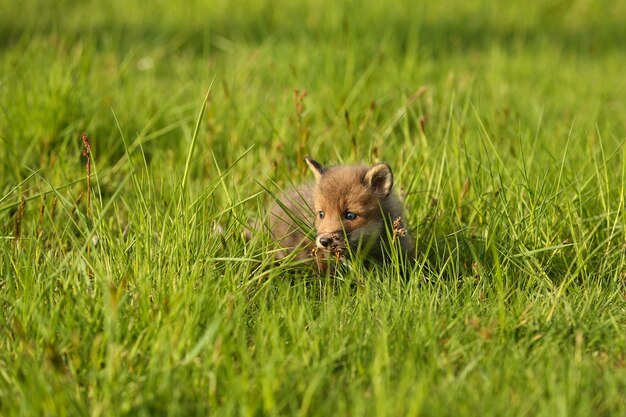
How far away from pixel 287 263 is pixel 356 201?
0.92m

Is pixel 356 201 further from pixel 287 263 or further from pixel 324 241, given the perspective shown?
pixel 287 263

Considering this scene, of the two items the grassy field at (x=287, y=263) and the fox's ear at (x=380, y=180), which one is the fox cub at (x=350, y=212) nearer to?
the fox's ear at (x=380, y=180)

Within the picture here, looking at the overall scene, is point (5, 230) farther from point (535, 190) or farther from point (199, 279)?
point (535, 190)

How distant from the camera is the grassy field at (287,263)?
299 centimetres

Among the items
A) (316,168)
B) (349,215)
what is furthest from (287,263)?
(316,168)

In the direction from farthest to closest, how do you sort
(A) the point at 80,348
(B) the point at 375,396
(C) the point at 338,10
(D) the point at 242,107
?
(C) the point at 338,10, (D) the point at 242,107, (A) the point at 80,348, (B) the point at 375,396

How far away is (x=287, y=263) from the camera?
3.81 m

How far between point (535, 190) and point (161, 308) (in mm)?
2175

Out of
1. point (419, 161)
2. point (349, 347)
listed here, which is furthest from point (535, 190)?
point (349, 347)

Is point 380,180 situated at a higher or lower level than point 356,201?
higher

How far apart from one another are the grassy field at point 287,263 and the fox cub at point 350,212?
0.18m

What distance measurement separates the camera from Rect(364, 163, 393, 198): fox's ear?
14.7ft

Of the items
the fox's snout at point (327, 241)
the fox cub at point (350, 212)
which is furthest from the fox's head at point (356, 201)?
the fox's snout at point (327, 241)

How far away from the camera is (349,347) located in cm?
322
